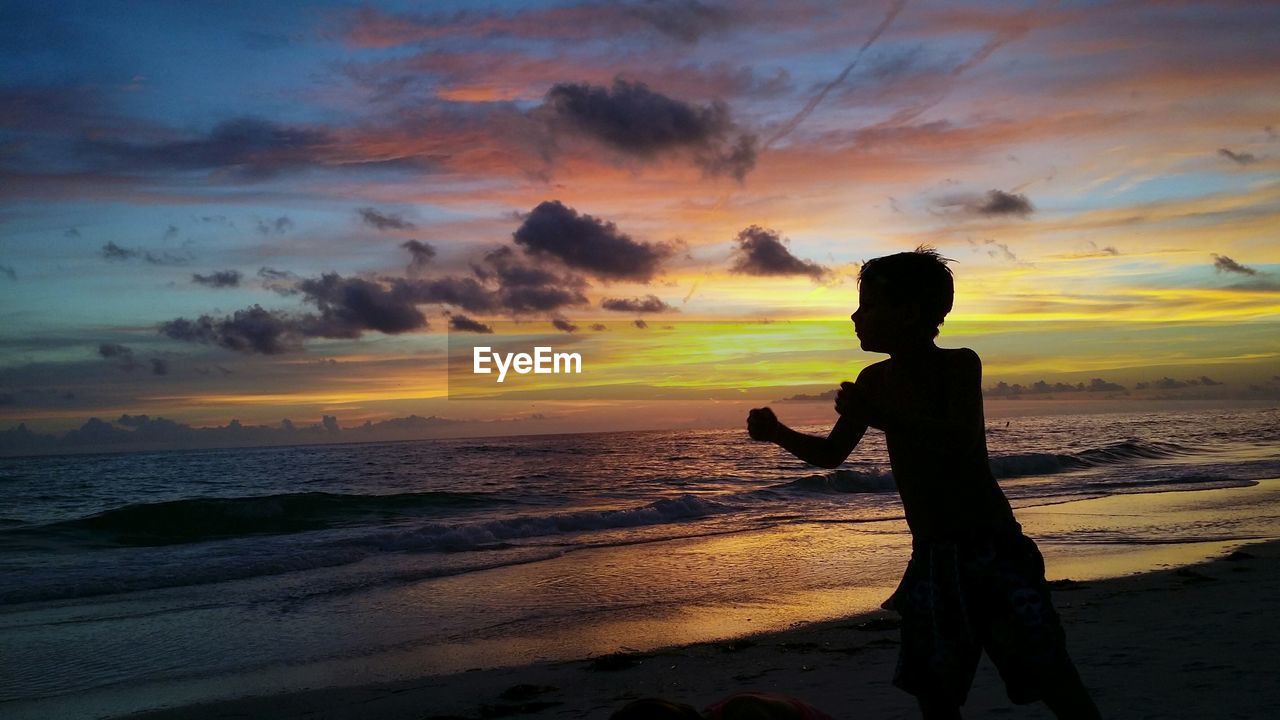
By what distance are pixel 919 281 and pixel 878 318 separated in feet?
0.61

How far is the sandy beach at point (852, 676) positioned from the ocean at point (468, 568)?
0.65 metres

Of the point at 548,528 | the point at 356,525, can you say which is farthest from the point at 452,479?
the point at 548,528

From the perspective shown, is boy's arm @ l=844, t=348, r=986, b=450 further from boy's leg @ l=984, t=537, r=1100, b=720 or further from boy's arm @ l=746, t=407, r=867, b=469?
boy's leg @ l=984, t=537, r=1100, b=720

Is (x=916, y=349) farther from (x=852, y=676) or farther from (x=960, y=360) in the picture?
(x=852, y=676)

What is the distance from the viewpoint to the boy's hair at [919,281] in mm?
2971

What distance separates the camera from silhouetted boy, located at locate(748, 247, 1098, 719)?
2.79 meters

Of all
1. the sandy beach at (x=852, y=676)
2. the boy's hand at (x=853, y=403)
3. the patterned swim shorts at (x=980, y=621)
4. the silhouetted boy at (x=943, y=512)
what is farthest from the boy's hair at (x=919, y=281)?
the sandy beach at (x=852, y=676)

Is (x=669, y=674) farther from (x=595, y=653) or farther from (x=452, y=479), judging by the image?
(x=452, y=479)

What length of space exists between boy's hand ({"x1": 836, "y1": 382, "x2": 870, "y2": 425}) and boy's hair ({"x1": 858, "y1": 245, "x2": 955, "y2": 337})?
15.7 inches

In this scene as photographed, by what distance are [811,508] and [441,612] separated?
14332mm

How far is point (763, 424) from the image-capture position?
113 inches

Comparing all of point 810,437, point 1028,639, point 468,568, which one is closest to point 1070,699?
point 1028,639

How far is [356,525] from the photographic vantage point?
74.6 ft

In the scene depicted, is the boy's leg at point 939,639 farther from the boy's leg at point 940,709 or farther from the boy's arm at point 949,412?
the boy's arm at point 949,412
